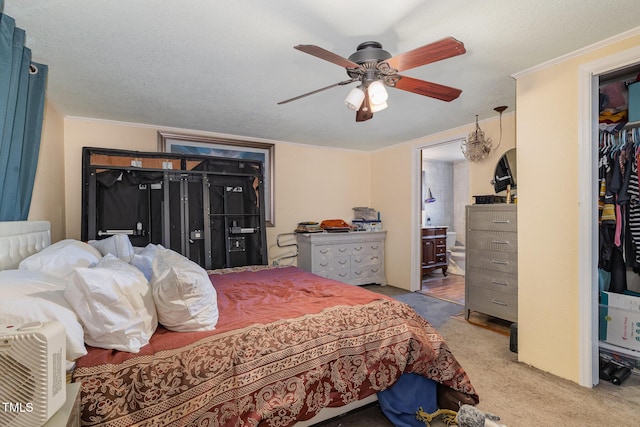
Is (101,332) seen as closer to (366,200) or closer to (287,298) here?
(287,298)

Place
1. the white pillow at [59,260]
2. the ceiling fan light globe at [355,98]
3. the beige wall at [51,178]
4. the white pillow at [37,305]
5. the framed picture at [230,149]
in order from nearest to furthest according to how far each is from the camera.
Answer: the white pillow at [37,305] → the white pillow at [59,260] → the ceiling fan light globe at [355,98] → the beige wall at [51,178] → the framed picture at [230,149]

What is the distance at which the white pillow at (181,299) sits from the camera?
1.48 meters

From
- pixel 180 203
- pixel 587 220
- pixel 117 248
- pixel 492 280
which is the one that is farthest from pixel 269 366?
pixel 180 203

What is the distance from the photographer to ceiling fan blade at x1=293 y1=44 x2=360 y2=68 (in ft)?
Answer: 4.94

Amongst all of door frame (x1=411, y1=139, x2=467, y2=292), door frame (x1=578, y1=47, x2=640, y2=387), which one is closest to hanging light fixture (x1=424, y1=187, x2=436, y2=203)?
door frame (x1=411, y1=139, x2=467, y2=292)

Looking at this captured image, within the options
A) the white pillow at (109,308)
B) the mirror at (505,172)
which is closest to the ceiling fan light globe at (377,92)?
the white pillow at (109,308)

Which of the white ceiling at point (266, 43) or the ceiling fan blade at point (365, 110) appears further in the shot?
the ceiling fan blade at point (365, 110)

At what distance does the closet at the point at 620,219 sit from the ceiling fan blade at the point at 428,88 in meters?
1.39

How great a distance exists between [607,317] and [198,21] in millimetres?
3751

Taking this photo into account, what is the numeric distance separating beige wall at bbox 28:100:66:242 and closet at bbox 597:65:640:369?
473 cm

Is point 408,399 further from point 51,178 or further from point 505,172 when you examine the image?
point 51,178

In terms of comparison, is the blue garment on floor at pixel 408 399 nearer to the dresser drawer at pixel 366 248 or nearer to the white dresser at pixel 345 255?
the white dresser at pixel 345 255

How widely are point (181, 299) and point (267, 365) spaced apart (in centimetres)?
52

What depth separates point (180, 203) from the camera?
372cm
